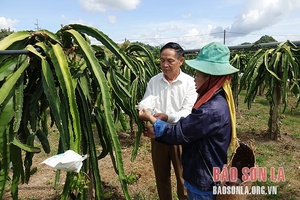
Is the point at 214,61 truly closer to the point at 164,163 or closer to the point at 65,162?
the point at 65,162

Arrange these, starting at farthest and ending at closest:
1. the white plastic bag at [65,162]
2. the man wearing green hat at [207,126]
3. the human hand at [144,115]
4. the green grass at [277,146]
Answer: the green grass at [277,146] → the human hand at [144,115] → the man wearing green hat at [207,126] → the white plastic bag at [65,162]

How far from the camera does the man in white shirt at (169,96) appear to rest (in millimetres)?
2389

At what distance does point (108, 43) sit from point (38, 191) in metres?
2.24

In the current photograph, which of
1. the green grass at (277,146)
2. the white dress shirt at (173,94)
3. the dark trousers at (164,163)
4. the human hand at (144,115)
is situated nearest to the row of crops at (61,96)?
the human hand at (144,115)

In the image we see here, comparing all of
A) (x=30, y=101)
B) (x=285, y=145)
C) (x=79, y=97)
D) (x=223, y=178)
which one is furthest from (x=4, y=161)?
(x=285, y=145)

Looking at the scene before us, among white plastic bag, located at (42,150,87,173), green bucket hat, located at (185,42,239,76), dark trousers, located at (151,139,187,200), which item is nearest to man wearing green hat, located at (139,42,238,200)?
green bucket hat, located at (185,42,239,76)

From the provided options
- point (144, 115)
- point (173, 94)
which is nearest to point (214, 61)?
point (144, 115)

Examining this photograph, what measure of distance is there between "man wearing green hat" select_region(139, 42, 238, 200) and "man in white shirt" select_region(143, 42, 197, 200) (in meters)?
0.74

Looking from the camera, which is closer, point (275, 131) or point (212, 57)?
point (212, 57)

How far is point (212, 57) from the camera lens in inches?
60.9

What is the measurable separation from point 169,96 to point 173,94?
0.12 ft

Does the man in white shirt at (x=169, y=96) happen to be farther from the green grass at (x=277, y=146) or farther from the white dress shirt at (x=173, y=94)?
the green grass at (x=277, y=146)

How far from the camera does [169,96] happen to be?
243 cm

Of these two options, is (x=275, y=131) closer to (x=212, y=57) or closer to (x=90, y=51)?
(x=212, y=57)
